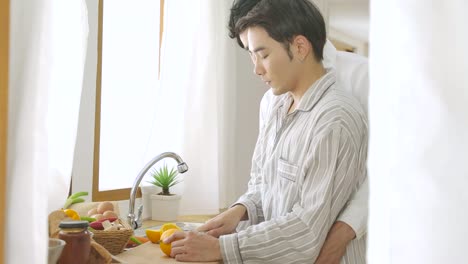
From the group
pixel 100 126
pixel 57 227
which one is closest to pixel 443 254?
pixel 57 227

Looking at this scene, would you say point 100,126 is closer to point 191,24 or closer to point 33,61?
point 191,24

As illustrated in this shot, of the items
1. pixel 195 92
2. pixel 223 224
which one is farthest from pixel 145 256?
pixel 195 92

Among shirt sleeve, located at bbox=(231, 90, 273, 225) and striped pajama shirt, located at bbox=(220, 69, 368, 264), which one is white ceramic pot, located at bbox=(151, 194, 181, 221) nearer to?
shirt sleeve, located at bbox=(231, 90, 273, 225)

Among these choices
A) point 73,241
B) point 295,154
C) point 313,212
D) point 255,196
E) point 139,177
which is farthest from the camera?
point 139,177

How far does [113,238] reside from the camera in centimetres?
143

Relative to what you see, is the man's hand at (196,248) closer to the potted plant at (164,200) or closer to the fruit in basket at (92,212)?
the fruit in basket at (92,212)

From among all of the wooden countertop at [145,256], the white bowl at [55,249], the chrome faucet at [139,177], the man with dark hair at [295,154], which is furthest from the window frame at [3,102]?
the chrome faucet at [139,177]

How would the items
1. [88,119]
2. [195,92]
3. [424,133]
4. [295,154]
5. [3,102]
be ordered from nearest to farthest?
[424,133], [3,102], [295,154], [88,119], [195,92]

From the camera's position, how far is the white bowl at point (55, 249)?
1.04m

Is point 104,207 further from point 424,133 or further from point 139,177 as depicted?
point 424,133

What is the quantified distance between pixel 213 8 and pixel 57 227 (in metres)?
1.68

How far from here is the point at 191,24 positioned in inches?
106

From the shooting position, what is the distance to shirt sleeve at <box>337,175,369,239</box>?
134 cm

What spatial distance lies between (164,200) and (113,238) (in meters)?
0.95
